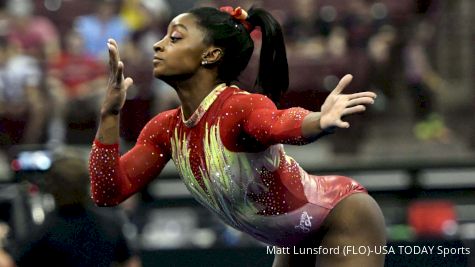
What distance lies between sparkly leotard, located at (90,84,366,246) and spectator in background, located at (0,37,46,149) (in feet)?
16.8

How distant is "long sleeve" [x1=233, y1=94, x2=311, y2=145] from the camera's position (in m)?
3.62

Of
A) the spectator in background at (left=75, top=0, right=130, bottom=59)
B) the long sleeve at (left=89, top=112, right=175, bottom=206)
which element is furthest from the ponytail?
the spectator in background at (left=75, top=0, right=130, bottom=59)

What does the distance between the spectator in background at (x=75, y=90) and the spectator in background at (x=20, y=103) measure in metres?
0.13

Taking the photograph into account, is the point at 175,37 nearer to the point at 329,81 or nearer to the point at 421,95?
the point at 329,81

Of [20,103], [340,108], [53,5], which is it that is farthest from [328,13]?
[340,108]

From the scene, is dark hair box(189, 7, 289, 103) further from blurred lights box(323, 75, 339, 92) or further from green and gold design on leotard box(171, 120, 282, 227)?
blurred lights box(323, 75, 339, 92)

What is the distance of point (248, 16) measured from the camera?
171 inches

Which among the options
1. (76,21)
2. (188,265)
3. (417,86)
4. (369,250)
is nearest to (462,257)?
(188,265)

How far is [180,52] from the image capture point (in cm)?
409

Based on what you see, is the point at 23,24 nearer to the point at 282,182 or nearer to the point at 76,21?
the point at 76,21

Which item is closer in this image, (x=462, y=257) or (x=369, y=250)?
(x=369, y=250)

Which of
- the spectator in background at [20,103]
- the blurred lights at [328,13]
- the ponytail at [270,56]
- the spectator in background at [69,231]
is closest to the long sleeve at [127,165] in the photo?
the ponytail at [270,56]

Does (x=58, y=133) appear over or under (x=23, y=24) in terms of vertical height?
under

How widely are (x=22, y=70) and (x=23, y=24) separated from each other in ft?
1.90
